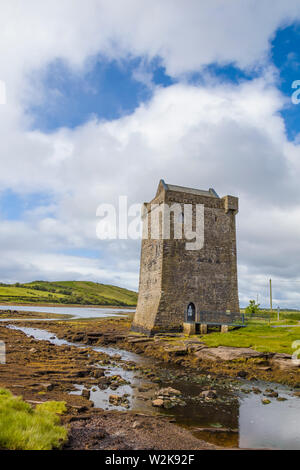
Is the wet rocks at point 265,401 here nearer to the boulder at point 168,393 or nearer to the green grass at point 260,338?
the boulder at point 168,393

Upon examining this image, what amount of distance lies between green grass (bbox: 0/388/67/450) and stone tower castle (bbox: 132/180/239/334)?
20.7m

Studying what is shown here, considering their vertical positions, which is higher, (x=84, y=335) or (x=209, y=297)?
(x=209, y=297)

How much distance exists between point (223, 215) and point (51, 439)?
2807cm

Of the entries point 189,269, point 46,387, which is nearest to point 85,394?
point 46,387

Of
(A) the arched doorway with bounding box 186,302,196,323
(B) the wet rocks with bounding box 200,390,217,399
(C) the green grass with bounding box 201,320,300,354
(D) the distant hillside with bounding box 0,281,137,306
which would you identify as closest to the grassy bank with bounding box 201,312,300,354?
(C) the green grass with bounding box 201,320,300,354

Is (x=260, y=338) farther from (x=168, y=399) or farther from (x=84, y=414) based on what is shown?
(x=84, y=414)

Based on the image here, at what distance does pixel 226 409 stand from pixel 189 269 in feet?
61.4

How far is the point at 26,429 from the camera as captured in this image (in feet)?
21.7

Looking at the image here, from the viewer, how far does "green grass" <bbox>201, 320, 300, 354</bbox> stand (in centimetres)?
1955

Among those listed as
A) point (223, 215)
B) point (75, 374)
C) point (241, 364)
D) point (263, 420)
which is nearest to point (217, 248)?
point (223, 215)

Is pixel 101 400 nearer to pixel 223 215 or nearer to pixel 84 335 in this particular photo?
pixel 84 335
